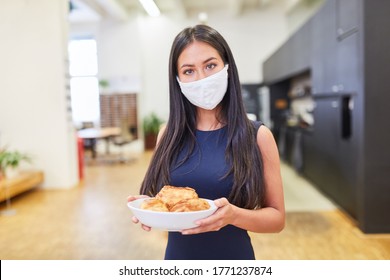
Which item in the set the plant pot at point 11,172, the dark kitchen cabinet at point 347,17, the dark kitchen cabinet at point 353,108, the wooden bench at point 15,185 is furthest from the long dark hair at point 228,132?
the dark kitchen cabinet at point 347,17

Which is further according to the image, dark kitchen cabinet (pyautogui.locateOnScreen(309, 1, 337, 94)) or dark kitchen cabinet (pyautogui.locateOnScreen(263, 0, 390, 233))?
dark kitchen cabinet (pyautogui.locateOnScreen(309, 1, 337, 94))

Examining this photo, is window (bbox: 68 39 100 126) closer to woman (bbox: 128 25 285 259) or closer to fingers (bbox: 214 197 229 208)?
woman (bbox: 128 25 285 259)

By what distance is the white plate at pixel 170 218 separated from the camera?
833mm

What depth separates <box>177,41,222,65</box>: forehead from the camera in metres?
0.95

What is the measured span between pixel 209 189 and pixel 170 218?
20cm

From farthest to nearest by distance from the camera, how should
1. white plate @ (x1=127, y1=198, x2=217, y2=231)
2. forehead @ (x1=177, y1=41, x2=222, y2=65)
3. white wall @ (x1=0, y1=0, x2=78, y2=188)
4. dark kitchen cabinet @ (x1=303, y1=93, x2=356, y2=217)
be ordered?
dark kitchen cabinet @ (x1=303, y1=93, x2=356, y2=217) → white wall @ (x1=0, y1=0, x2=78, y2=188) → forehead @ (x1=177, y1=41, x2=222, y2=65) → white plate @ (x1=127, y1=198, x2=217, y2=231)

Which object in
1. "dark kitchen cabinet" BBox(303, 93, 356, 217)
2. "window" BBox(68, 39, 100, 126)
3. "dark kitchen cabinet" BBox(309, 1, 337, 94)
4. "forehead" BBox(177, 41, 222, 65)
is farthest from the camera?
"dark kitchen cabinet" BBox(309, 1, 337, 94)

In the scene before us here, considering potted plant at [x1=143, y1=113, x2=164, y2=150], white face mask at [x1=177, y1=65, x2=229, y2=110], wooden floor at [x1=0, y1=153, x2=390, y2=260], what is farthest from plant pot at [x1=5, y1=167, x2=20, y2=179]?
white face mask at [x1=177, y1=65, x2=229, y2=110]

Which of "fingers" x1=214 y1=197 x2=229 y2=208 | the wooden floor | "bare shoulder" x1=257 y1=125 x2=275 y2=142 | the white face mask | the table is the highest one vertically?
the white face mask

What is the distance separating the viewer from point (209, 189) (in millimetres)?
1012

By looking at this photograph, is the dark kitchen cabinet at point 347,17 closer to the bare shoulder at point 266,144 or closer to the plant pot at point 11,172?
the bare shoulder at point 266,144

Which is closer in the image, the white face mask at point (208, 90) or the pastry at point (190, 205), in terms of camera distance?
the pastry at point (190, 205)

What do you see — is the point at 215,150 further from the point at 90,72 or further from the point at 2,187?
the point at 2,187

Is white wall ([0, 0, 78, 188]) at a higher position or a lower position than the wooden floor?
higher
